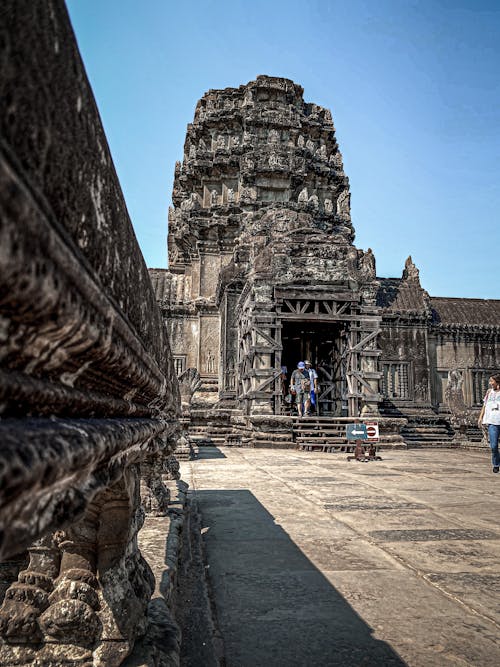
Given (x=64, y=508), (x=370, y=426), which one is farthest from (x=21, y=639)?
(x=370, y=426)

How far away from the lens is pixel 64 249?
56cm

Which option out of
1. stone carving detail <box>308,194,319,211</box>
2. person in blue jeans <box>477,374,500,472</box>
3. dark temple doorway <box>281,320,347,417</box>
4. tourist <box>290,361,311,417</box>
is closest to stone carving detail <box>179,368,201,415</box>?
tourist <box>290,361,311,417</box>

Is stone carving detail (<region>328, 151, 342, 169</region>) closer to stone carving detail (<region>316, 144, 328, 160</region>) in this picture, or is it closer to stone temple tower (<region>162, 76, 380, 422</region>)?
stone temple tower (<region>162, 76, 380, 422</region>)

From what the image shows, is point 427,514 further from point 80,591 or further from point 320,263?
point 320,263

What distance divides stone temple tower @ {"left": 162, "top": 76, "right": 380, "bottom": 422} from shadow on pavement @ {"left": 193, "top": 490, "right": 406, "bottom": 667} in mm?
10113

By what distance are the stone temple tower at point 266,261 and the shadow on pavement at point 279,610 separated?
33.2 ft

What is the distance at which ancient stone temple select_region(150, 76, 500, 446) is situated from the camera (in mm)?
13781

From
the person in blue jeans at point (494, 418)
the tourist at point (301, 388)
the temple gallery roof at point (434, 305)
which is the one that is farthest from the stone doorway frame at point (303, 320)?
the temple gallery roof at point (434, 305)

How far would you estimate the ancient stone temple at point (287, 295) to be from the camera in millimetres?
13781

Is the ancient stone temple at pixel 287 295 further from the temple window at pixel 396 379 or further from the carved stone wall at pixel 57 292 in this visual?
the carved stone wall at pixel 57 292

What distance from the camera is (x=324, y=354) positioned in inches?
706

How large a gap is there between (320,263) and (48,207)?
13753mm

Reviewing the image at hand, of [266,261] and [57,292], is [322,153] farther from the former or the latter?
[57,292]

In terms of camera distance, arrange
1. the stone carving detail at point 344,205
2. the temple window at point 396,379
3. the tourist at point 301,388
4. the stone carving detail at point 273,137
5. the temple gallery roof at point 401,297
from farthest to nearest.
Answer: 1. the stone carving detail at point 344,205
2. the stone carving detail at point 273,137
3. the temple gallery roof at point 401,297
4. the temple window at point 396,379
5. the tourist at point 301,388
